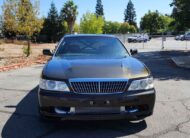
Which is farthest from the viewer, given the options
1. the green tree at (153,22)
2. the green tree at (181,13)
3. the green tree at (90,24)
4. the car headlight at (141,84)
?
the green tree at (153,22)

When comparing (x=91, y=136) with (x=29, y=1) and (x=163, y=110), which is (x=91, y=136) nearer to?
(x=163, y=110)

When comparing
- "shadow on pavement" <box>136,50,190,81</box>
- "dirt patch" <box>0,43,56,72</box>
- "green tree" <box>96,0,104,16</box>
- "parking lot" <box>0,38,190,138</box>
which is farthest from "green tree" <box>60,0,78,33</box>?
"parking lot" <box>0,38,190,138</box>

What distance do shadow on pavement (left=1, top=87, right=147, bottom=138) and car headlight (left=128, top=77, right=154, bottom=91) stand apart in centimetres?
68

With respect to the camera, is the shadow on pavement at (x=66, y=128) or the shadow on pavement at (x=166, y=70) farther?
the shadow on pavement at (x=166, y=70)

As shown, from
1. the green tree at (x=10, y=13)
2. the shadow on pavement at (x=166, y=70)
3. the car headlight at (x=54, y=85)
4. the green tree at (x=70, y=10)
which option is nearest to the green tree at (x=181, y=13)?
the shadow on pavement at (x=166, y=70)

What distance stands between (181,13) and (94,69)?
68.3 feet

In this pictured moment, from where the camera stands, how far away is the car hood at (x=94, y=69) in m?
5.60

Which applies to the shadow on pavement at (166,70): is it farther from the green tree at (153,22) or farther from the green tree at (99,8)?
the green tree at (99,8)

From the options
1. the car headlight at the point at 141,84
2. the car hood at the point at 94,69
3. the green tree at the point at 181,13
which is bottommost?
the car headlight at the point at 141,84

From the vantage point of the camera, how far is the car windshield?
703 cm

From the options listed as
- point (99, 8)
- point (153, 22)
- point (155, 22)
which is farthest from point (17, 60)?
point (99, 8)

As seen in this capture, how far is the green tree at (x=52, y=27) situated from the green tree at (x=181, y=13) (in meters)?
43.3

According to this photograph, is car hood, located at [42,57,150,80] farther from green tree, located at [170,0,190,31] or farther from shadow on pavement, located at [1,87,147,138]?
green tree, located at [170,0,190,31]

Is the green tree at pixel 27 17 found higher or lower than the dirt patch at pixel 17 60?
higher
